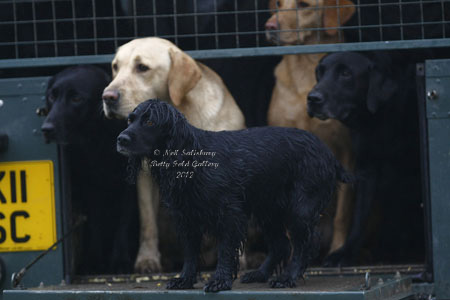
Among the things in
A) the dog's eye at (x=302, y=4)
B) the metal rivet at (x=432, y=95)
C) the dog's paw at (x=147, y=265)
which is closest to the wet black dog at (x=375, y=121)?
the metal rivet at (x=432, y=95)

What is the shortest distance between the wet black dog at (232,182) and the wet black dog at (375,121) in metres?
0.88

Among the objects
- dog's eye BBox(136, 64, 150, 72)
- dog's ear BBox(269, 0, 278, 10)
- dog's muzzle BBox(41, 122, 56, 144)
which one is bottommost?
dog's muzzle BBox(41, 122, 56, 144)

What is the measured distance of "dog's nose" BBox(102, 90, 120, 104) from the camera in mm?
4867

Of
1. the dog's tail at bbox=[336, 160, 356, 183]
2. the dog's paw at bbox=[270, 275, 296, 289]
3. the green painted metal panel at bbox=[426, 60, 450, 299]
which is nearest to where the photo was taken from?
the dog's paw at bbox=[270, 275, 296, 289]

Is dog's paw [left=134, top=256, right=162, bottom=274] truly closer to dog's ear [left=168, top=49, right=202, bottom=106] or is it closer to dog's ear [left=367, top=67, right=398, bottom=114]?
dog's ear [left=168, top=49, right=202, bottom=106]

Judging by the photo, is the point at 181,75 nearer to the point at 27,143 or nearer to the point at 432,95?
the point at 27,143

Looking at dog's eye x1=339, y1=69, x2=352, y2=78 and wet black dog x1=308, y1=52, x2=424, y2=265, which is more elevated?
dog's eye x1=339, y1=69, x2=352, y2=78

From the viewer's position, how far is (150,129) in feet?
12.5

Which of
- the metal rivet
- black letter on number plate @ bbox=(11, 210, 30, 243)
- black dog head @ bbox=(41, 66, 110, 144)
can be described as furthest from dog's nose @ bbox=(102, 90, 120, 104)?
the metal rivet

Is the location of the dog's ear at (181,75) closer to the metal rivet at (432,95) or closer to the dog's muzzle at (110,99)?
the dog's muzzle at (110,99)

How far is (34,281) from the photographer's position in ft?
17.1

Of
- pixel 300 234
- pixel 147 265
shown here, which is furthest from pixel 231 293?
pixel 147 265

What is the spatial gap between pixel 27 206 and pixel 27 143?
355mm

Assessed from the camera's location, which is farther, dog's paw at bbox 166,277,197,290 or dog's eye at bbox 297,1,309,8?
dog's eye at bbox 297,1,309,8
